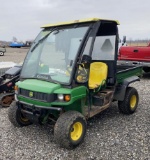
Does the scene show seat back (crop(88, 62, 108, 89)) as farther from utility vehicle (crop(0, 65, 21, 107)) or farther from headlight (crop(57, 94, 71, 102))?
utility vehicle (crop(0, 65, 21, 107))

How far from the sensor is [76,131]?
12.8 ft

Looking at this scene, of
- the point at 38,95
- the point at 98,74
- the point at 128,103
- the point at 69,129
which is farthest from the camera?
the point at 128,103

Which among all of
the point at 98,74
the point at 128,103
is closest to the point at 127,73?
the point at 128,103

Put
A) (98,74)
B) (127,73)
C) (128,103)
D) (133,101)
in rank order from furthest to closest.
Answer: (133,101)
(127,73)
(128,103)
(98,74)

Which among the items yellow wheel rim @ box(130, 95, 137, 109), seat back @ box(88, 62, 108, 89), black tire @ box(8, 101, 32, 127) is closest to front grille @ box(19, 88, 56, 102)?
black tire @ box(8, 101, 32, 127)

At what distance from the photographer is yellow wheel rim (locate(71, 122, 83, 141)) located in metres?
3.82

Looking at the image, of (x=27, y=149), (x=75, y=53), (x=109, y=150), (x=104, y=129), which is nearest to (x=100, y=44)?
(x=75, y=53)

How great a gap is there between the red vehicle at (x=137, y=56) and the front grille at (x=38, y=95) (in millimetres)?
6222

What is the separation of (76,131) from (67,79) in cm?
91

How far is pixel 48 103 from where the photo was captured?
3639 mm

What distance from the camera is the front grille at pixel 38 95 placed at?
3.63 meters

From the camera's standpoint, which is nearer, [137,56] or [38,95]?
[38,95]

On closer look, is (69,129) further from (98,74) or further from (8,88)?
(8,88)

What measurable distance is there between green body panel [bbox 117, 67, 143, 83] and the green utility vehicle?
141mm
